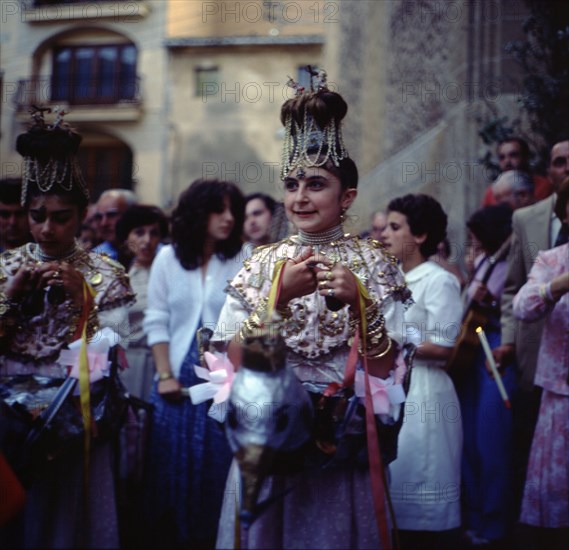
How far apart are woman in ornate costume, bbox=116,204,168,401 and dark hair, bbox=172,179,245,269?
0.72 meters

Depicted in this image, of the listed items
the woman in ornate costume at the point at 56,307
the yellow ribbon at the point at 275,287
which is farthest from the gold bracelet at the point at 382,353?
the woman in ornate costume at the point at 56,307

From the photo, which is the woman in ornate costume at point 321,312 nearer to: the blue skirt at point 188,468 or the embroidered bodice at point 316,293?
the embroidered bodice at point 316,293

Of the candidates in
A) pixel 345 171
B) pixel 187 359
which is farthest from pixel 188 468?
pixel 345 171

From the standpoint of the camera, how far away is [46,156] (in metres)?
2.66

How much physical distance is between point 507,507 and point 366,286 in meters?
2.27

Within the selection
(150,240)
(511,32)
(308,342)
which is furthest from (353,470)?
(511,32)

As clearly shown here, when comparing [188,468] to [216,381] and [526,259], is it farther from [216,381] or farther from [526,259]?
[526,259]

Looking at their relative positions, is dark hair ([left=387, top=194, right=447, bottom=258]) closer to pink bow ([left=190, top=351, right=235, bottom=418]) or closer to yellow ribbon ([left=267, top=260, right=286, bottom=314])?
yellow ribbon ([left=267, top=260, right=286, bottom=314])

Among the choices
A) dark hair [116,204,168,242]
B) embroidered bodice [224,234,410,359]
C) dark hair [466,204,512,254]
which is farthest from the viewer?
dark hair [116,204,168,242]

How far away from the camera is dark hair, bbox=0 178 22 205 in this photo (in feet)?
10.8

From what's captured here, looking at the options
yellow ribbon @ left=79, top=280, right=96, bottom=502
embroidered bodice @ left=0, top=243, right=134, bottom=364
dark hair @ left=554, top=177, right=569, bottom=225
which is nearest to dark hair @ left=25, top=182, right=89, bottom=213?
embroidered bodice @ left=0, top=243, right=134, bottom=364

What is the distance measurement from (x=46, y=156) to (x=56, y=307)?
634 mm

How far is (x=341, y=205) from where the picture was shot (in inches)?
89.0

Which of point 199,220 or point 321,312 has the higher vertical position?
point 199,220
